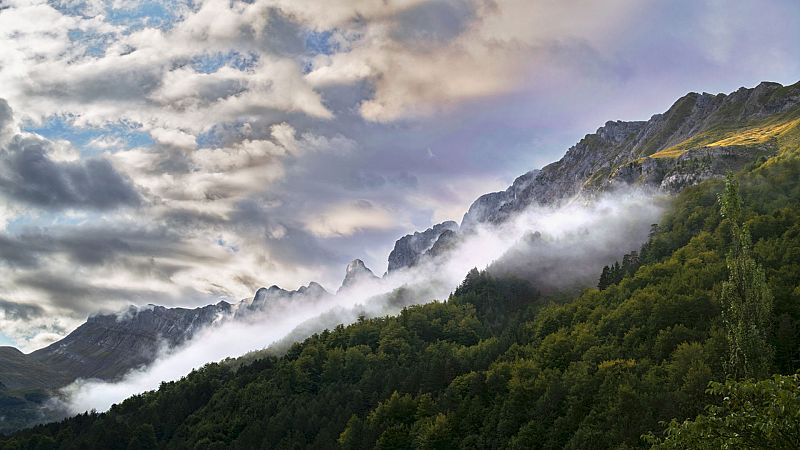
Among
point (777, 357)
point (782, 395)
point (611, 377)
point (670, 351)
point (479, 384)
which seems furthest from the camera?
point (479, 384)

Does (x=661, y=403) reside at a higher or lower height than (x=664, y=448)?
lower

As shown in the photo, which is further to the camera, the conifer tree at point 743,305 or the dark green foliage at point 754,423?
the conifer tree at point 743,305

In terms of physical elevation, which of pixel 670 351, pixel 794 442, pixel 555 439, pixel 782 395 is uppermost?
pixel 782 395

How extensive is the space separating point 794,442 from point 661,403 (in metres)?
92.5

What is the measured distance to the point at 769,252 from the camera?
579ft

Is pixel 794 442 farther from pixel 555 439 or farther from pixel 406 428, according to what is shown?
pixel 406 428

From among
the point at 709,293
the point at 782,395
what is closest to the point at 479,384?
the point at 709,293

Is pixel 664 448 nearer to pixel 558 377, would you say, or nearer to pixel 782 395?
pixel 782 395

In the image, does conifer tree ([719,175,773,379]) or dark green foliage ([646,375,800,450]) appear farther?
conifer tree ([719,175,773,379])

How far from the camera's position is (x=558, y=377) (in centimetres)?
16500

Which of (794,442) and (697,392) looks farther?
(697,392)

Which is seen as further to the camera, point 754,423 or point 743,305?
point 743,305

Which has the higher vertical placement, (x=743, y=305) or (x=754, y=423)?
(x=743, y=305)

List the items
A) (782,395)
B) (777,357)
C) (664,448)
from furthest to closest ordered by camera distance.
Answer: (777,357)
(664,448)
(782,395)
